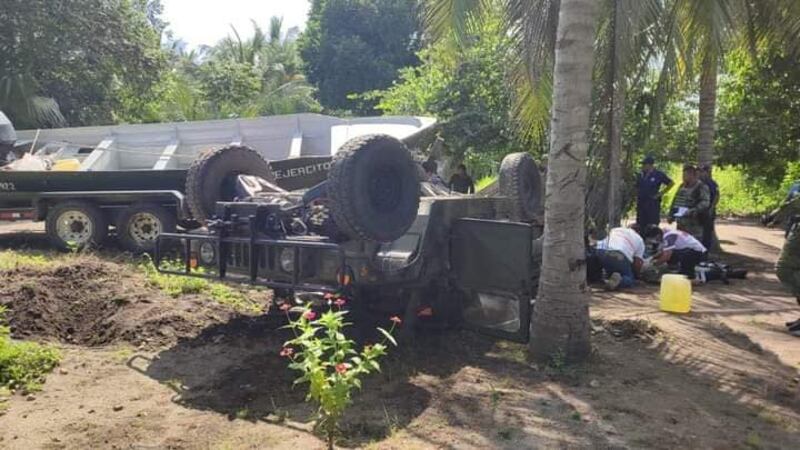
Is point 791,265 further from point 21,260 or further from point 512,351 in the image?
point 21,260

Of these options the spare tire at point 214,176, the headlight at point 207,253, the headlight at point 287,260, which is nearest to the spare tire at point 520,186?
the spare tire at point 214,176

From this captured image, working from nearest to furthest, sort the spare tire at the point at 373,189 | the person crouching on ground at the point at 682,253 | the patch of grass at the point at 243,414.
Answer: the patch of grass at the point at 243,414 → the spare tire at the point at 373,189 → the person crouching on ground at the point at 682,253

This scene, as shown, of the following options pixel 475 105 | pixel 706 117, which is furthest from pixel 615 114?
pixel 475 105

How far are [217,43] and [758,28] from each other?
108 feet

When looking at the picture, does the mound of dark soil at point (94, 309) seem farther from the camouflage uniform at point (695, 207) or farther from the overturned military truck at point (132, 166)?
the camouflage uniform at point (695, 207)

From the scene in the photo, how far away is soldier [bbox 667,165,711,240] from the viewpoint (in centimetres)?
1070

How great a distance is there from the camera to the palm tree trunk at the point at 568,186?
5258mm

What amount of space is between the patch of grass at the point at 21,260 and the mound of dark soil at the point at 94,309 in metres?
0.74

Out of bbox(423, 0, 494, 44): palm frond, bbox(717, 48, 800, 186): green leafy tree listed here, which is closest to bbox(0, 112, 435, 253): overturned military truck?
bbox(423, 0, 494, 44): palm frond

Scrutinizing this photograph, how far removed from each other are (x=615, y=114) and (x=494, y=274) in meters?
6.52

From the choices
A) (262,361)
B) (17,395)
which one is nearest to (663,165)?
(262,361)

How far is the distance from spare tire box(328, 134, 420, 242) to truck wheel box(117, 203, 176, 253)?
627 centimetres

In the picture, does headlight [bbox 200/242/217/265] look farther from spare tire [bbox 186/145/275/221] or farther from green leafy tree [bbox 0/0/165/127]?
green leafy tree [bbox 0/0/165/127]

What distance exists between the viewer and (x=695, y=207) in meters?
10.7
